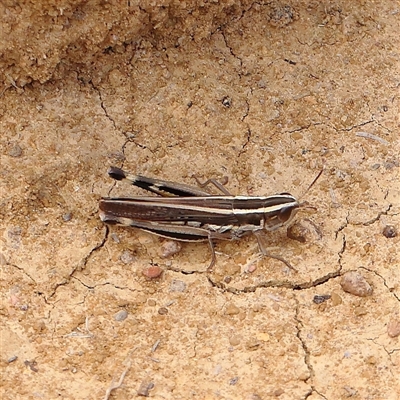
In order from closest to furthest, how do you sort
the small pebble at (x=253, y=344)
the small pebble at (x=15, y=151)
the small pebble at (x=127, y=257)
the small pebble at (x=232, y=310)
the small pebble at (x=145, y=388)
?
the small pebble at (x=145, y=388) → the small pebble at (x=253, y=344) → the small pebble at (x=232, y=310) → the small pebble at (x=127, y=257) → the small pebble at (x=15, y=151)

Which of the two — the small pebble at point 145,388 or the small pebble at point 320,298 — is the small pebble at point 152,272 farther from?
the small pebble at point 320,298

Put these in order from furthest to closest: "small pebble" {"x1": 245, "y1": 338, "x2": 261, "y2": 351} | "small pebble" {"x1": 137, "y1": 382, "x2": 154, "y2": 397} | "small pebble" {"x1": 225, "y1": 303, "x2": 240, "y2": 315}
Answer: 1. "small pebble" {"x1": 225, "y1": 303, "x2": 240, "y2": 315}
2. "small pebble" {"x1": 245, "y1": 338, "x2": 261, "y2": 351}
3. "small pebble" {"x1": 137, "y1": 382, "x2": 154, "y2": 397}

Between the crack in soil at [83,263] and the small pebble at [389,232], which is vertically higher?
the small pebble at [389,232]

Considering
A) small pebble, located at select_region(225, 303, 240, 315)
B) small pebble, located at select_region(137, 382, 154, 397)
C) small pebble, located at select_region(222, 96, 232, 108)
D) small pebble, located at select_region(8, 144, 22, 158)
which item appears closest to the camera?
small pebble, located at select_region(137, 382, 154, 397)

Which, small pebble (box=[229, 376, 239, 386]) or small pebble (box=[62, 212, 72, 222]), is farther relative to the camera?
small pebble (box=[62, 212, 72, 222])

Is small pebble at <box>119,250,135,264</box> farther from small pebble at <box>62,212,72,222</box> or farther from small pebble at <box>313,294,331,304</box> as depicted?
small pebble at <box>313,294,331,304</box>

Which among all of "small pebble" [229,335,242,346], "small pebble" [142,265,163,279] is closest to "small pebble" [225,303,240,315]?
"small pebble" [229,335,242,346]

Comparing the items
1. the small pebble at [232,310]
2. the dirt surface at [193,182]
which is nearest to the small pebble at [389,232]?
the dirt surface at [193,182]
